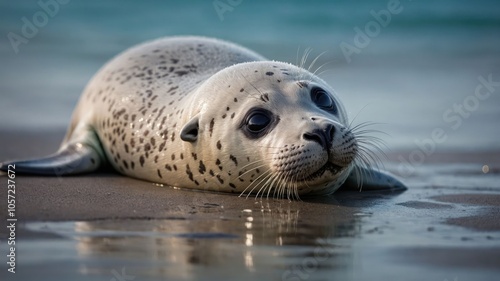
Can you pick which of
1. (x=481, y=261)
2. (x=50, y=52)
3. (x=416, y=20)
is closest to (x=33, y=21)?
(x=50, y=52)

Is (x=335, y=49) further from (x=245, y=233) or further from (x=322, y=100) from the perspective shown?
(x=245, y=233)

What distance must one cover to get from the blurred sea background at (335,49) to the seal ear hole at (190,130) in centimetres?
197

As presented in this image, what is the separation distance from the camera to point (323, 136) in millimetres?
5180

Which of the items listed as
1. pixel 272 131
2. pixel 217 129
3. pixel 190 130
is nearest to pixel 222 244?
pixel 272 131

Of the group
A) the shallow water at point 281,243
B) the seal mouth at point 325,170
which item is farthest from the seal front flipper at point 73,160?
the seal mouth at point 325,170

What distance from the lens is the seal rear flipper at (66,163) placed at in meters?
6.45

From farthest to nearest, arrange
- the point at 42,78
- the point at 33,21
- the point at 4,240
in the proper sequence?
the point at 33,21, the point at 42,78, the point at 4,240

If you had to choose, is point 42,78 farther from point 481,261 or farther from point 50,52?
point 481,261

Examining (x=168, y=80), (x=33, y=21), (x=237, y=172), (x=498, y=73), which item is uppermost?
(x=33, y=21)

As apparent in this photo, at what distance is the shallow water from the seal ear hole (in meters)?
0.53

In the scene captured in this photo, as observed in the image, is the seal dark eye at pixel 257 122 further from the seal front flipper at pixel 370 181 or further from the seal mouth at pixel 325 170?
the seal front flipper at pixel 370 181

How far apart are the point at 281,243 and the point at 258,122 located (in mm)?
1357

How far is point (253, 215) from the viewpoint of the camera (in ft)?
16.7

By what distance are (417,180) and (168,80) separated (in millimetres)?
1923
